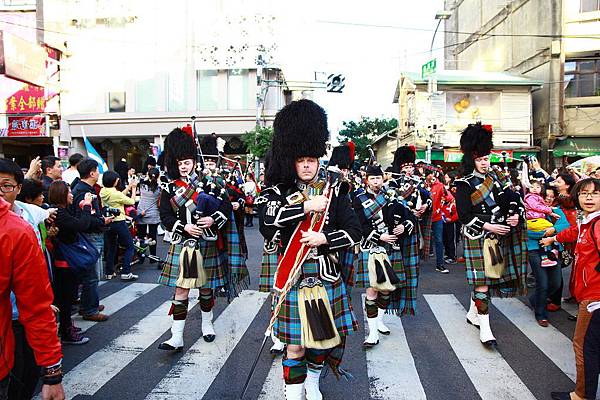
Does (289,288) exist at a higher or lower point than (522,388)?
higher

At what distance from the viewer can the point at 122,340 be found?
5.00m

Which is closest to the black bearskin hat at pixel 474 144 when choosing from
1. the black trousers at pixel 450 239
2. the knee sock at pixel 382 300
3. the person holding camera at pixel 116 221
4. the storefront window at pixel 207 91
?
the knee sock at pixel 382 300

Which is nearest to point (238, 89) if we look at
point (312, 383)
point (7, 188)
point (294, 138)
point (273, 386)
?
point (273, 386)

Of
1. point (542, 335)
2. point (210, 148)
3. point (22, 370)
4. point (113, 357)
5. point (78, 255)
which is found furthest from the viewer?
point (210, 148)

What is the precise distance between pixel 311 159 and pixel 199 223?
189cm

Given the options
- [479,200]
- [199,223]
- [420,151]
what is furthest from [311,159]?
[420,151]

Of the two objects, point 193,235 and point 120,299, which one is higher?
point 193,235

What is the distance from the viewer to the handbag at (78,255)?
4.98 metres

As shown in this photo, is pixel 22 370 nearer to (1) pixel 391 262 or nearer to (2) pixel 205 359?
(2) pixel 205 359

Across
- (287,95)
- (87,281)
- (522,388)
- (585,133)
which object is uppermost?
(287,95)

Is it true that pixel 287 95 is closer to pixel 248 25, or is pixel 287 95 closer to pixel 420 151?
pixel 248 25

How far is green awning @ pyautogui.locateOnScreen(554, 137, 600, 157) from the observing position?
847 inches

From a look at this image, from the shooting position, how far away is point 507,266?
16.0 ft

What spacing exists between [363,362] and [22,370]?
9.61 feet
